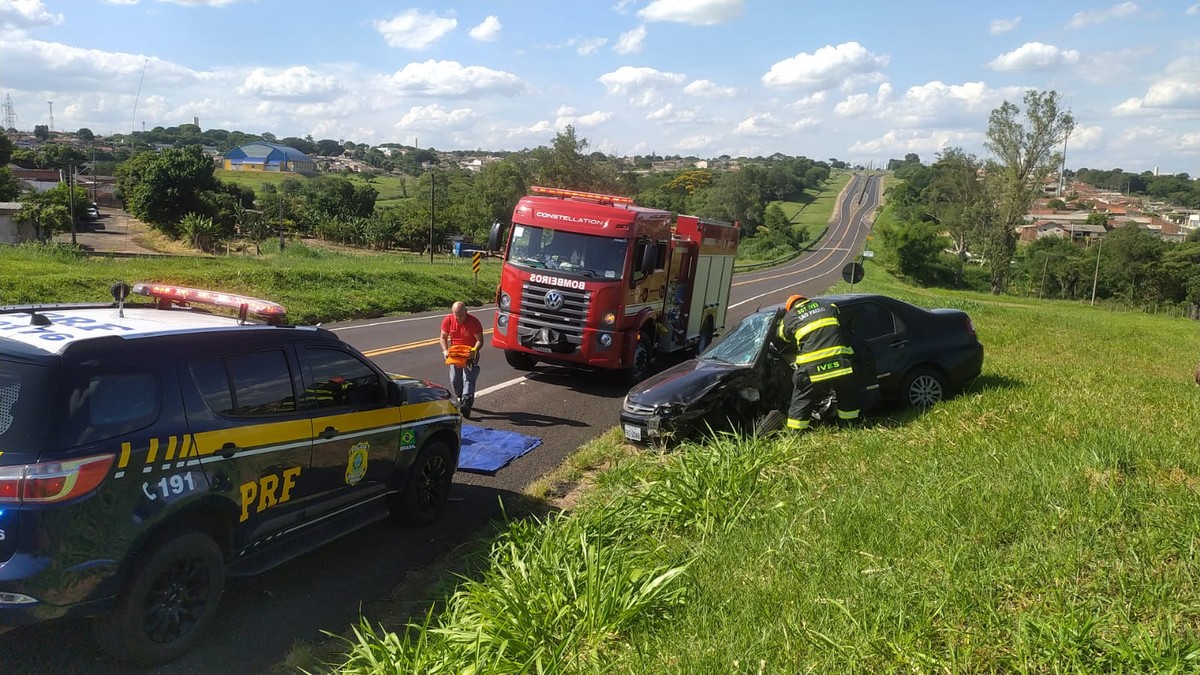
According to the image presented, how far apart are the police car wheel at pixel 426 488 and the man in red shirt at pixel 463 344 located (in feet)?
10.6

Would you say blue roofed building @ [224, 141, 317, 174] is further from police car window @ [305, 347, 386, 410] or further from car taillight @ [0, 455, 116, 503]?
car taillight @ [0, 455, 116, 503]

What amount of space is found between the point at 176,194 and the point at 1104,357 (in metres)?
64.1

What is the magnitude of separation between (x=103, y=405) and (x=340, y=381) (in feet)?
5.95

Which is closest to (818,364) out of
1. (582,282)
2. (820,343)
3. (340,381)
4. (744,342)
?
(820,343)

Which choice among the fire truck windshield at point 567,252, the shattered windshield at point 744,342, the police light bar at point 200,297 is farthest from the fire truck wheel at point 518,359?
the police light bar at point 200,297

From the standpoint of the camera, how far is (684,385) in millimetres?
8711

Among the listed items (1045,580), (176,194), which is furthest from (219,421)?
(176,194)

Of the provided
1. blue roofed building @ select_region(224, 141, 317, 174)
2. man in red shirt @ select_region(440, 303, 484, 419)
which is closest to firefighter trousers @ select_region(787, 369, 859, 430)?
man in red shirt @ select_region(440, 303, 484, 419)

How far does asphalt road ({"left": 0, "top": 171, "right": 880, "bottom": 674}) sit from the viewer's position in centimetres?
436

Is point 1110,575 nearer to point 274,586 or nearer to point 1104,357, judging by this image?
point 274,586

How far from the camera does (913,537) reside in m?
4.45

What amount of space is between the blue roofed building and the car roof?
14874 centimetres

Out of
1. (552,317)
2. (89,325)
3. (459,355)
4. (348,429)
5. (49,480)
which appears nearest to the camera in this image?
(49,480)

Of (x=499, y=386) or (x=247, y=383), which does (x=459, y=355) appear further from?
(x=247, y=383)
